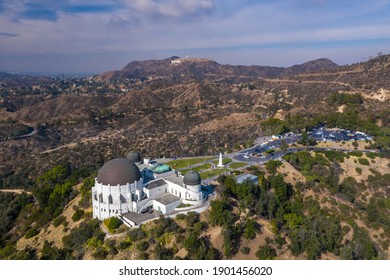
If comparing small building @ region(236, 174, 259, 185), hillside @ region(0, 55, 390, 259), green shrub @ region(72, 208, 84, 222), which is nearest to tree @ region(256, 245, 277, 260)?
hillside @ region(0, 55, 390, 259)

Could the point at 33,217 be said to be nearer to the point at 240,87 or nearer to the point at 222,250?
the point at 222,250

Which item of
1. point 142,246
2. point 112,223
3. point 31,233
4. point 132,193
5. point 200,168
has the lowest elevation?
point 31,233

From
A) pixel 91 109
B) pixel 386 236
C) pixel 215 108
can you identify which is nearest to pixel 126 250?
pixel 386 236

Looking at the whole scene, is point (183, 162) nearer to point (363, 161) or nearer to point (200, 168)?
point (200, 168)

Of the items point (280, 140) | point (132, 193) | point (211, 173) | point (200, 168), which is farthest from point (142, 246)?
point (280, 140)

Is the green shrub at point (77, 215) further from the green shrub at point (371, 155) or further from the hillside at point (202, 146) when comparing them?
the green shrub at point (371, 155)

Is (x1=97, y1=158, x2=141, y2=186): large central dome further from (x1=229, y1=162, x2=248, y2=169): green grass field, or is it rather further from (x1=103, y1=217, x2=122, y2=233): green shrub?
(x1=229, y1=162, x2=248, y2=169): green grass field
